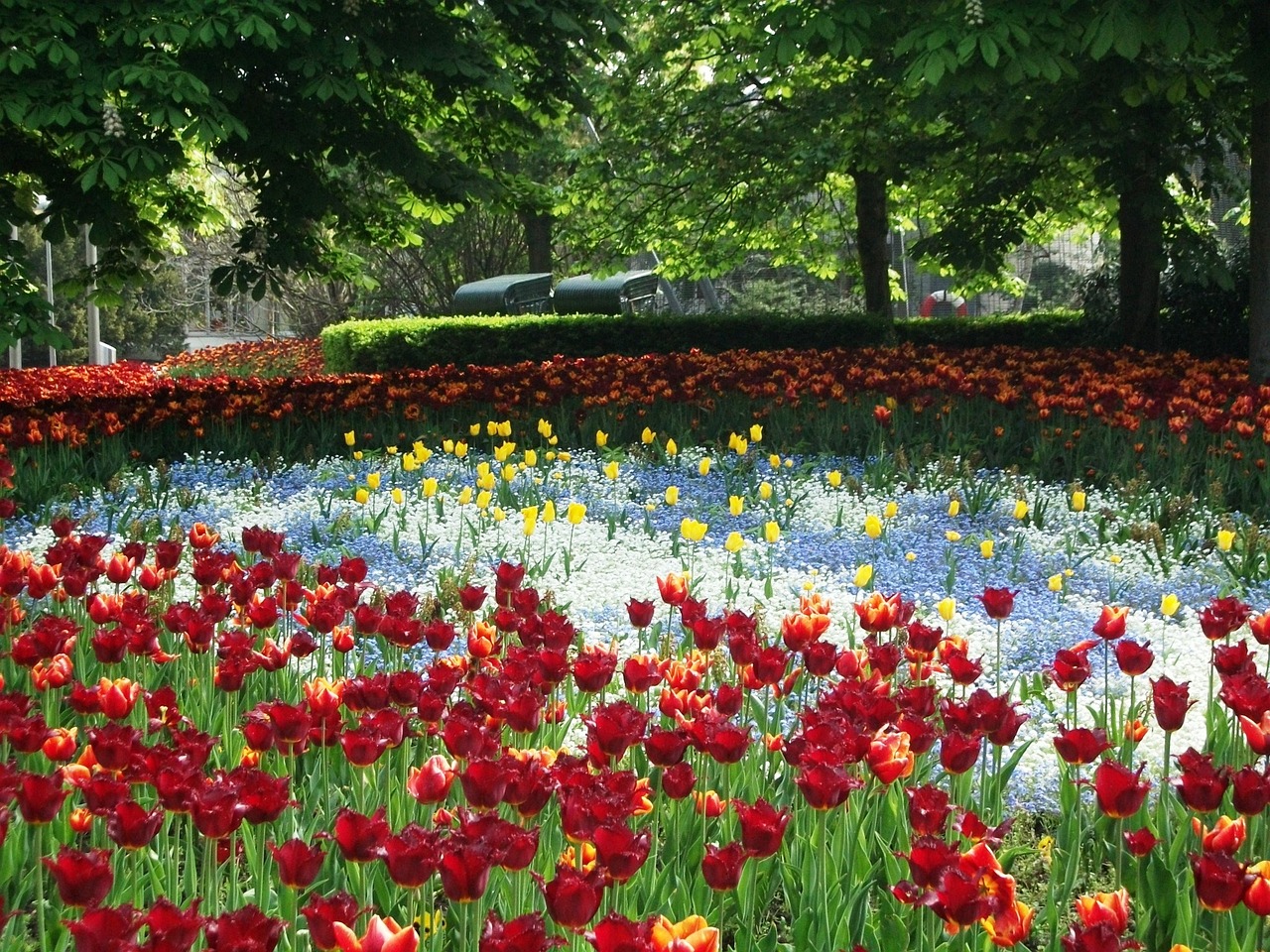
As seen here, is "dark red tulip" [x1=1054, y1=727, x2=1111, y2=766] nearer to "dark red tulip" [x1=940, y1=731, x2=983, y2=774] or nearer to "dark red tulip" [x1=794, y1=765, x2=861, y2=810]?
"dark red tulip" [x1=940, y1=731, x2=983, y2=774]

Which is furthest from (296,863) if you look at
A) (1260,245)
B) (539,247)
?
(539,247)

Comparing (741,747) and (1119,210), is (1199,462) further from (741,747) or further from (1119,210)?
(1119,210)

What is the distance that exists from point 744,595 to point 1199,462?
3042mm

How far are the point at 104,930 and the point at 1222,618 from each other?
2522mm

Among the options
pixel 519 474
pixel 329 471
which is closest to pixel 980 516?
pixel 519 474

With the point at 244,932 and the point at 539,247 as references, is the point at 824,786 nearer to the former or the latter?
the point at 244,932

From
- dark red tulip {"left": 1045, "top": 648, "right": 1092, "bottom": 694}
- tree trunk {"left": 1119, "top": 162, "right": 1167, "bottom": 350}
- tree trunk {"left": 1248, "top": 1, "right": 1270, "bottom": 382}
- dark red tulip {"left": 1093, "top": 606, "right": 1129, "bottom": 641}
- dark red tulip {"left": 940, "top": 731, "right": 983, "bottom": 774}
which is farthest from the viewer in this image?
tree trunk {"left": 1119, "top": 162, "right": 1167, "bottom": 350}

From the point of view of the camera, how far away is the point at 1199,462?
6820 mm

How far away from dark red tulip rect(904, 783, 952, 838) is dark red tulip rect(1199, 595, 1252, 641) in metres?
1.21

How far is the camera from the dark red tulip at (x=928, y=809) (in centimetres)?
205

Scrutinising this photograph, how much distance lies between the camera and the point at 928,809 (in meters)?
2.09

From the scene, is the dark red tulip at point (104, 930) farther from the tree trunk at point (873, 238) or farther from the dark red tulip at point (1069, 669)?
the tree trunk at point (873, 238)

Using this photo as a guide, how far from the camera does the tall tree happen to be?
23.2ft

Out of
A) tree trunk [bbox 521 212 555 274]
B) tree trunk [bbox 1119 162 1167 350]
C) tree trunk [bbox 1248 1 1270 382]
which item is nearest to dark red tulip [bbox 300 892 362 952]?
tree trunk [bbox 1248 1 1270 382]
